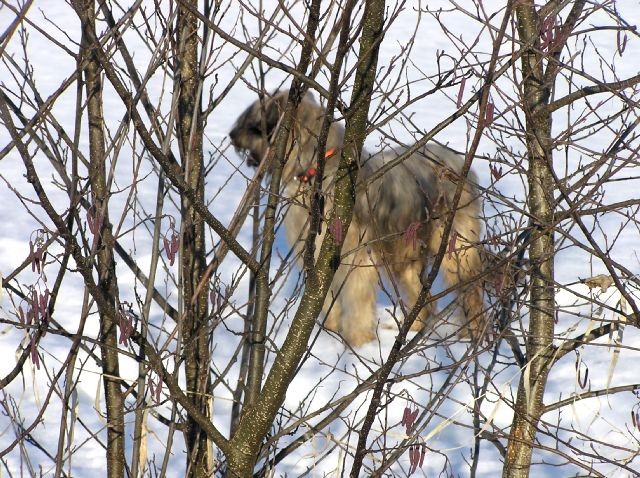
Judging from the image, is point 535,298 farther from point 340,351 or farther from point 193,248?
point 340,351

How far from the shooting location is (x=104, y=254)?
85.9 inches

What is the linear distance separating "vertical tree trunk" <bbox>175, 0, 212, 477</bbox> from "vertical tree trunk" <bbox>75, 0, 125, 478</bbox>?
18 centimetres

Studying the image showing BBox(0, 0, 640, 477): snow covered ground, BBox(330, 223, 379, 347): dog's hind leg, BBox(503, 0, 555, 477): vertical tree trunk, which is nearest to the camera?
BBox(0, 0, 640, 477): snow covered ground

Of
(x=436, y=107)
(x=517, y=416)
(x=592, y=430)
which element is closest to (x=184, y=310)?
(x=517, y=416)

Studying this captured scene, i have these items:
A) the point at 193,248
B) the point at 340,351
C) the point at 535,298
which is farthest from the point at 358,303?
the point at 193,248

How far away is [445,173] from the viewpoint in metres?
2.48

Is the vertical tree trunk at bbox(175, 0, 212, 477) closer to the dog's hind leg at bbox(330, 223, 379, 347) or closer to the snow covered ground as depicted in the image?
the snow covered ground

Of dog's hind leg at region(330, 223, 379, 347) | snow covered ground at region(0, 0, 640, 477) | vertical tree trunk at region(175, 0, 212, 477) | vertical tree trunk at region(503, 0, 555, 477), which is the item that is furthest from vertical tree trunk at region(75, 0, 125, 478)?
dog's hind leg at region(330, 223, 379, 347)

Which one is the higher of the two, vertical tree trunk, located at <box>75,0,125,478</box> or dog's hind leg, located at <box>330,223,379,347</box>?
dog's hind leg, located at <box>330,223,379,347</box>

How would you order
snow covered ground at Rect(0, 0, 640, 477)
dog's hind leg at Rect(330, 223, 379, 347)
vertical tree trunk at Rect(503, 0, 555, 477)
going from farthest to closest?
dog's hind leg at Rect(330, 223, 379, 347) → vertical tree trunk at Rect(503, 0, 555, 477) → snow covered ground at Rect(0, 0, 640, 477)

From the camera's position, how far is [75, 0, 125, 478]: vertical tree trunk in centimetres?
212

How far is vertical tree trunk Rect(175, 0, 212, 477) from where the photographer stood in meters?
2.20

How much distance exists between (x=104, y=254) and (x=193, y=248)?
0.25 metres

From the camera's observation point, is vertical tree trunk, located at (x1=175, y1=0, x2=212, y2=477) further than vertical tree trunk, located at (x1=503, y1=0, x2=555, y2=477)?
No
